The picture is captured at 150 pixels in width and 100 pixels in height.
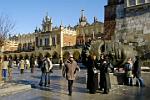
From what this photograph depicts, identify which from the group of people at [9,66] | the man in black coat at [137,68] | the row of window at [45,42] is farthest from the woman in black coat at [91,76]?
the row of window at [45,42]

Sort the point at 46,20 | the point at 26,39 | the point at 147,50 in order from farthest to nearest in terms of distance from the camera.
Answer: the point at 26,39 < the point at 46,20 < the point at 147,50

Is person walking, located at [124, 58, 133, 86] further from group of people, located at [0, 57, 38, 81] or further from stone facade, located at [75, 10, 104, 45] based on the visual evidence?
stone facade, located at [75, 10, 104, 45]

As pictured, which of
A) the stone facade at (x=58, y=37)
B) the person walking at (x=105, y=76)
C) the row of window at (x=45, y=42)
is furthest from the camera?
the row of window at (x=45, y=42)

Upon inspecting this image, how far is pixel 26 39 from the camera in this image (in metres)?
106

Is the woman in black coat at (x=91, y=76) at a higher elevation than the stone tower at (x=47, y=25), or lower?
lower

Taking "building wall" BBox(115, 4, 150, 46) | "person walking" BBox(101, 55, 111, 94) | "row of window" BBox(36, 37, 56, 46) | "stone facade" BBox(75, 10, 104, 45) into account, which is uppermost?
"stone facade" BBox(75, 10, 104, 45)

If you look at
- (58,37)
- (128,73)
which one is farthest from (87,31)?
(128,73)

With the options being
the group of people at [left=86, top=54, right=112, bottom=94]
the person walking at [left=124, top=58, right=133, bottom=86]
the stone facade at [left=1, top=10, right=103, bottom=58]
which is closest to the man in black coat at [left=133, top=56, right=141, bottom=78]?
the person walking at [left=124, top=58, right=133, bottom=86]

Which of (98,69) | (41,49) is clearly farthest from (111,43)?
(41,49)

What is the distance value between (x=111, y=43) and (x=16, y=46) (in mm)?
94946

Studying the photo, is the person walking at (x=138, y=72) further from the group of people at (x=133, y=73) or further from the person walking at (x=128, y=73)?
the person walking at (x=128, y=73)

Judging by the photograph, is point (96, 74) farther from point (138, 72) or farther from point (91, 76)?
point (138, 72)

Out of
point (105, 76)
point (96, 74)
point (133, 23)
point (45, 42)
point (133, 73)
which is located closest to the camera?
point (96, 74)

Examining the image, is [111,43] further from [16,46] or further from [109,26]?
[16,46]
